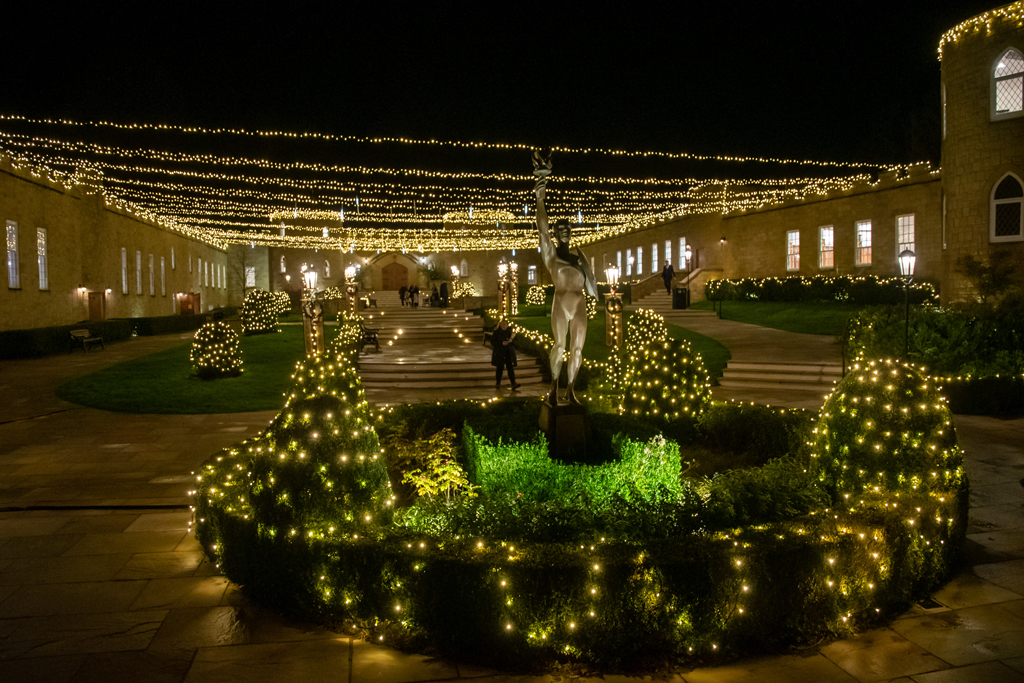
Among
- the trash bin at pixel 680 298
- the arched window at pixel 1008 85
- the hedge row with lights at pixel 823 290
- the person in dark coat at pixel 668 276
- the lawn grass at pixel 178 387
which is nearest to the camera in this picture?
the lawn grass at pixel 178 387

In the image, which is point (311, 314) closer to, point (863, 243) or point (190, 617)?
point (190, 617)

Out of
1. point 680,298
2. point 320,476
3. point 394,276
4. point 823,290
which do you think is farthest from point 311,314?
point 394,276

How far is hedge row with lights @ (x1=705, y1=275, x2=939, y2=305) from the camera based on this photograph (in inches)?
914

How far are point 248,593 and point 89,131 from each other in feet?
Answer: 43.2

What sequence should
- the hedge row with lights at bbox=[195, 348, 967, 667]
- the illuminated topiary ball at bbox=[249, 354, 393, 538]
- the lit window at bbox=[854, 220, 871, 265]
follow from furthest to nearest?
the lit window at bbox=[854, 220, 871, 265] → the illuminated topiary ball at bbox=[249, 354, 393, 538] → the hedge row with lights at bbox=[195, 348, 967, 667]

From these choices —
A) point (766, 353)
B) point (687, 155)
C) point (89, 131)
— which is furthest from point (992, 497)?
point (89, 131)

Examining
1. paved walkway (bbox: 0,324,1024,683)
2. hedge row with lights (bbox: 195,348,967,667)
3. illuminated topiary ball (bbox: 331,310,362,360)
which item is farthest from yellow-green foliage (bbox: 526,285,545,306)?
hedge row with lights (bbox: 195,348,967,667)

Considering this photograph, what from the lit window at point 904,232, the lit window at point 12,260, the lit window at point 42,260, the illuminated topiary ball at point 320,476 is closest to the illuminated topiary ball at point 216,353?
the lit window at point 12,260

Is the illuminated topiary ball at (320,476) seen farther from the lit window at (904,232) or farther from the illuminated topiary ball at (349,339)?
the lit window at (904,232)

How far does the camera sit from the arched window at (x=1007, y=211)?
18062 millimetres

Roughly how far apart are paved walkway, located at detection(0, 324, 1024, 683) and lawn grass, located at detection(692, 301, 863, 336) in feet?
45.8

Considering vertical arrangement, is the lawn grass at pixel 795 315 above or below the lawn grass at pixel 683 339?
above

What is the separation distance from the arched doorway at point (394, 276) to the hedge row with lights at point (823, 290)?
26369 millimetres

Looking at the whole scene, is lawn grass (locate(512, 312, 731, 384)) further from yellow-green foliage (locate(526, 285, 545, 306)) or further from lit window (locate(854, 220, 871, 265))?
yellow-green foliage (locate(526, 285, 545, 306))
